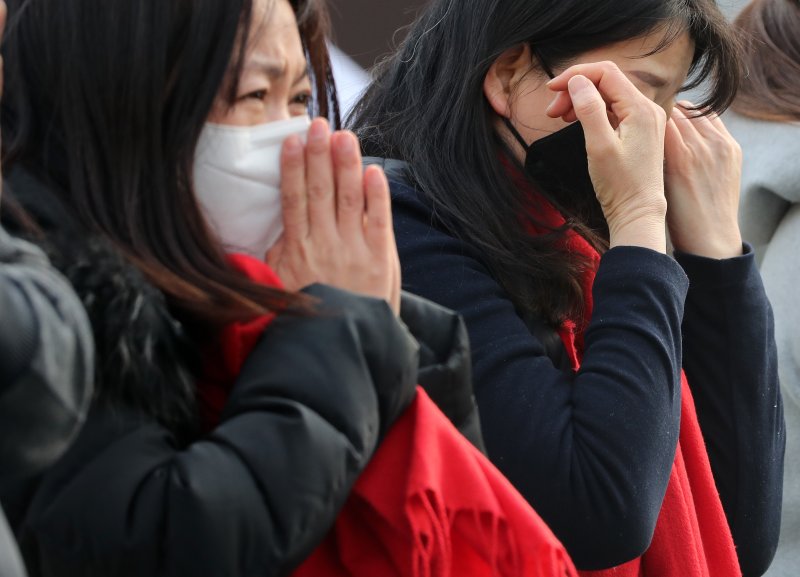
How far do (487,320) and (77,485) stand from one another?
2.78ft

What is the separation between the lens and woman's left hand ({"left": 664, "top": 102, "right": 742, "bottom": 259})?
2172 millimetres

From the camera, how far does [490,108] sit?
217 cm

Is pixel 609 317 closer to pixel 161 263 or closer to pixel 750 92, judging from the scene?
pixel 161 263

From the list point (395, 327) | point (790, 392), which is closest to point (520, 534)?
point (395, 327)

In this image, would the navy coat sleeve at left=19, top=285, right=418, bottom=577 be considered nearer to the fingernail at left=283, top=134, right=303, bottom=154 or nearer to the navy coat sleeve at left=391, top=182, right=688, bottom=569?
the fingernail at left=283, top=134, right=303, bottom=154

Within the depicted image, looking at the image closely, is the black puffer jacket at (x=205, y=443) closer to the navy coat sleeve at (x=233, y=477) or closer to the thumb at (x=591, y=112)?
the navy coat sleeve at (x=233, y=477)

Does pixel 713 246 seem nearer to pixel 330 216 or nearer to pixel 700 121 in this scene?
pixel 700 121

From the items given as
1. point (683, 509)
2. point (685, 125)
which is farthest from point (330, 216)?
point (685, 125)

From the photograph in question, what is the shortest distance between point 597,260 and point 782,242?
113cm

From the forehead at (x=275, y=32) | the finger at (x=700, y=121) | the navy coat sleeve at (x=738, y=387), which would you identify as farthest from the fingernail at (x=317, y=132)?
the finger at (x=700, y=121)

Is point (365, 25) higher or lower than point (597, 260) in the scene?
lower

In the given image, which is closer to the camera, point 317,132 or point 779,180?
point 317,132

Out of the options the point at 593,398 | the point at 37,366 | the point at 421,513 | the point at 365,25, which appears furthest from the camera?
the point at 365,25

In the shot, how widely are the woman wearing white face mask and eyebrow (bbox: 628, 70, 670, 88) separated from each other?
0.74 meters
